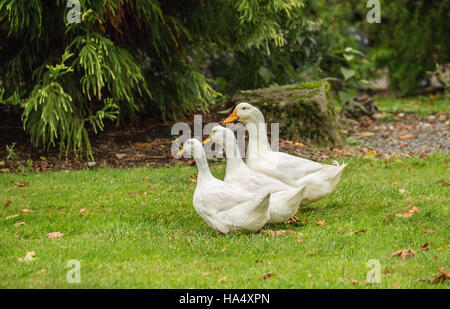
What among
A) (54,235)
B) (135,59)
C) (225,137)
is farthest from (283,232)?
(135,59)

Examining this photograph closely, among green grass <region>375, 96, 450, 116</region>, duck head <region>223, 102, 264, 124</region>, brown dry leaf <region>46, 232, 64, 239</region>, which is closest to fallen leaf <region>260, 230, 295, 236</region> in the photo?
duck head <region>223, 102, 264, 124</region>

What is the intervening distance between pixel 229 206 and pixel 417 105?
37.5ft

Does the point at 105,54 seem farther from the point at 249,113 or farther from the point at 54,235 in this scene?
the point at 54,235

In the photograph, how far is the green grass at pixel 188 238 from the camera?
13.1ft

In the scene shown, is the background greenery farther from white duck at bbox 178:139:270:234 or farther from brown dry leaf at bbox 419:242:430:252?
brown dry leaf at bbox 419:242:430:252

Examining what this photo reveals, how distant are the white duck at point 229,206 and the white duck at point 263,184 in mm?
213

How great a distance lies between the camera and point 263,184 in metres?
5.38

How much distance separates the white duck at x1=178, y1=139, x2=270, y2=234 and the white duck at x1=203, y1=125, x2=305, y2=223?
213mm

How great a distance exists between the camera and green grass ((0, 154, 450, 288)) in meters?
4.00

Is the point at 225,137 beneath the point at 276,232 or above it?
above

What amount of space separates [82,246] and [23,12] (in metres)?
4.47

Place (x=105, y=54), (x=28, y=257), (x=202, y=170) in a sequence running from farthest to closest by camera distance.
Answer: (x=105, y=54) < (x=202, y=170) < (x=28, y=257)

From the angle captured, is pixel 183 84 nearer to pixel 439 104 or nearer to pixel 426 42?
pixel 439 104
